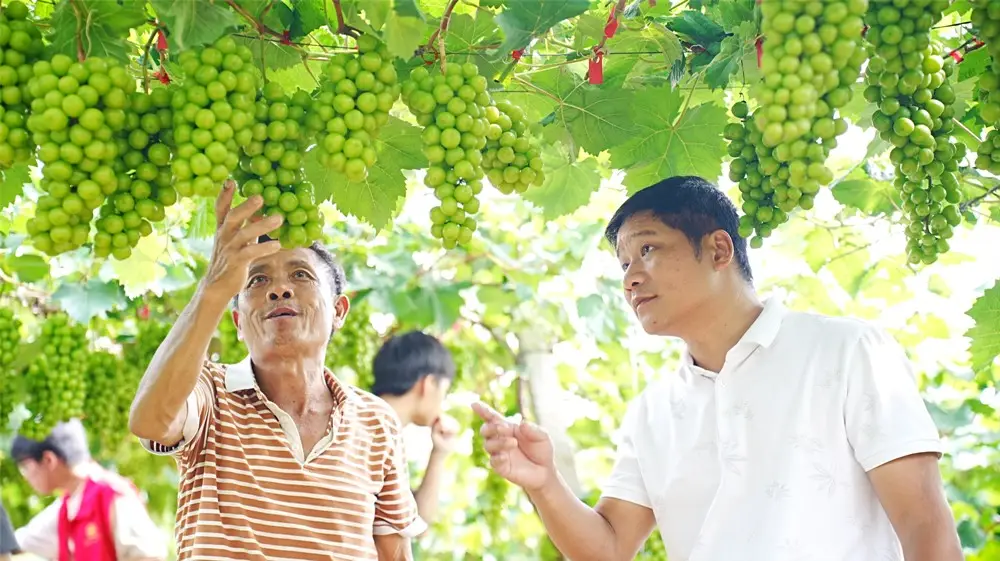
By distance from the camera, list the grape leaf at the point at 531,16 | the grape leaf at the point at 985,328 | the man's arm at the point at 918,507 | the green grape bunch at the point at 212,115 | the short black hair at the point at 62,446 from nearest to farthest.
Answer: the green grape bunch at the point at 212,115 → the grape leaf at the point at 531,16 → the man's arm at the point at 918,507 → the grape leaf at the point at 985,328 → the short black hair at the point at 62,446

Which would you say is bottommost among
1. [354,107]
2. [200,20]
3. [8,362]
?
[354,107]

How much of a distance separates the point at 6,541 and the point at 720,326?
3.62 metres

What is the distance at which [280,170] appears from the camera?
59.5 inches

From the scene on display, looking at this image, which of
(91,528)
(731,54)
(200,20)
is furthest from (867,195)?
(91,528)

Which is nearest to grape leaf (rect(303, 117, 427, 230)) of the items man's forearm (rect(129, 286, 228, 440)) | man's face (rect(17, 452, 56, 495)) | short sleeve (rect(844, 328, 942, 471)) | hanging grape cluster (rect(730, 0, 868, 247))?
man's forearm (rect(129, 286, 228, 440))

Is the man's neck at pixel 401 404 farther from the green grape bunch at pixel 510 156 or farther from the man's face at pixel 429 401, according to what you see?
the green grape bunch at pixel 510 156

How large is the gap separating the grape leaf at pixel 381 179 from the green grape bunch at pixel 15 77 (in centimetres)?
51

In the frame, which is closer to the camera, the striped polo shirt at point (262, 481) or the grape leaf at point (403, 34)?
the grape leaf at point (403, 34)

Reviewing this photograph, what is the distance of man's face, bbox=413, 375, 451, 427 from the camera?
4.75 m

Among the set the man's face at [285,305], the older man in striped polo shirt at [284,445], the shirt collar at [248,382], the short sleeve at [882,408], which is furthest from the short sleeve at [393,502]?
the short sleeve at [882,408]

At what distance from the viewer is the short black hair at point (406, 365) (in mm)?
4785

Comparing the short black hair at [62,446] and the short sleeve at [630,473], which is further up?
the short black hair at [62,446]

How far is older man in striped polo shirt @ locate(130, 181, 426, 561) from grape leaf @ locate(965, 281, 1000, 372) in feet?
5.32

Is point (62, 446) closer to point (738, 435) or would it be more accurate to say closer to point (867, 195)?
point (738, 435)
